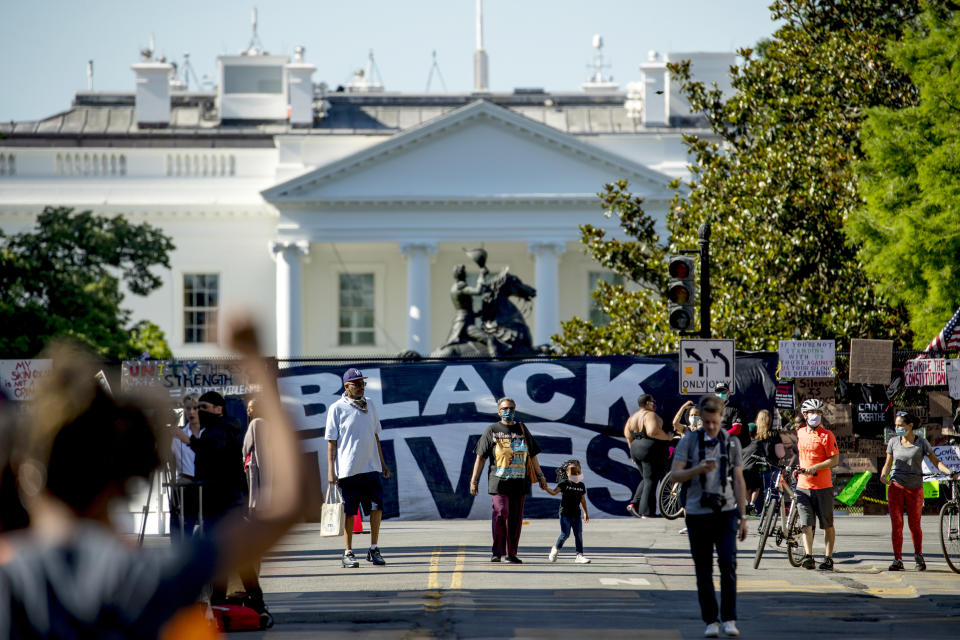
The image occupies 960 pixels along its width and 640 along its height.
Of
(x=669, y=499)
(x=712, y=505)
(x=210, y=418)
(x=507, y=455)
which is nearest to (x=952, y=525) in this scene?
(x=669, y=499)

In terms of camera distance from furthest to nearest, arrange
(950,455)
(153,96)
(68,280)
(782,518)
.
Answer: (153,96)
(68,280)
(950,455)
(782,518)

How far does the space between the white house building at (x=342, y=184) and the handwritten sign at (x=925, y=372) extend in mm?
32172

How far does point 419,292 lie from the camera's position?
5181cm

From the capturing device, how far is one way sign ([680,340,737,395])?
15742 mm

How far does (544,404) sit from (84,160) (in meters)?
41.5

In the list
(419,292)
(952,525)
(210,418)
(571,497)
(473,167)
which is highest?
(473,167)

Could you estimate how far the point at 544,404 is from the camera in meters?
17.1

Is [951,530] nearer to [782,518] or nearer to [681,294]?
[782,518]

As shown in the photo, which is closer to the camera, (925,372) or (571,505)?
(571,505)

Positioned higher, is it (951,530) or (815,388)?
Result: (815,388)

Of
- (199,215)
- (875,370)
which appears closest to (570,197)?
(199,215)

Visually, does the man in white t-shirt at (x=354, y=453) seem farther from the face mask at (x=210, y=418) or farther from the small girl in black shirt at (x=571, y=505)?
the face mask at (x=210, y=418)

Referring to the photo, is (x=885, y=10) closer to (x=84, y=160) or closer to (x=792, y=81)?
(x=792, y=81)

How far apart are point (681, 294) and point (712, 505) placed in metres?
7.08
